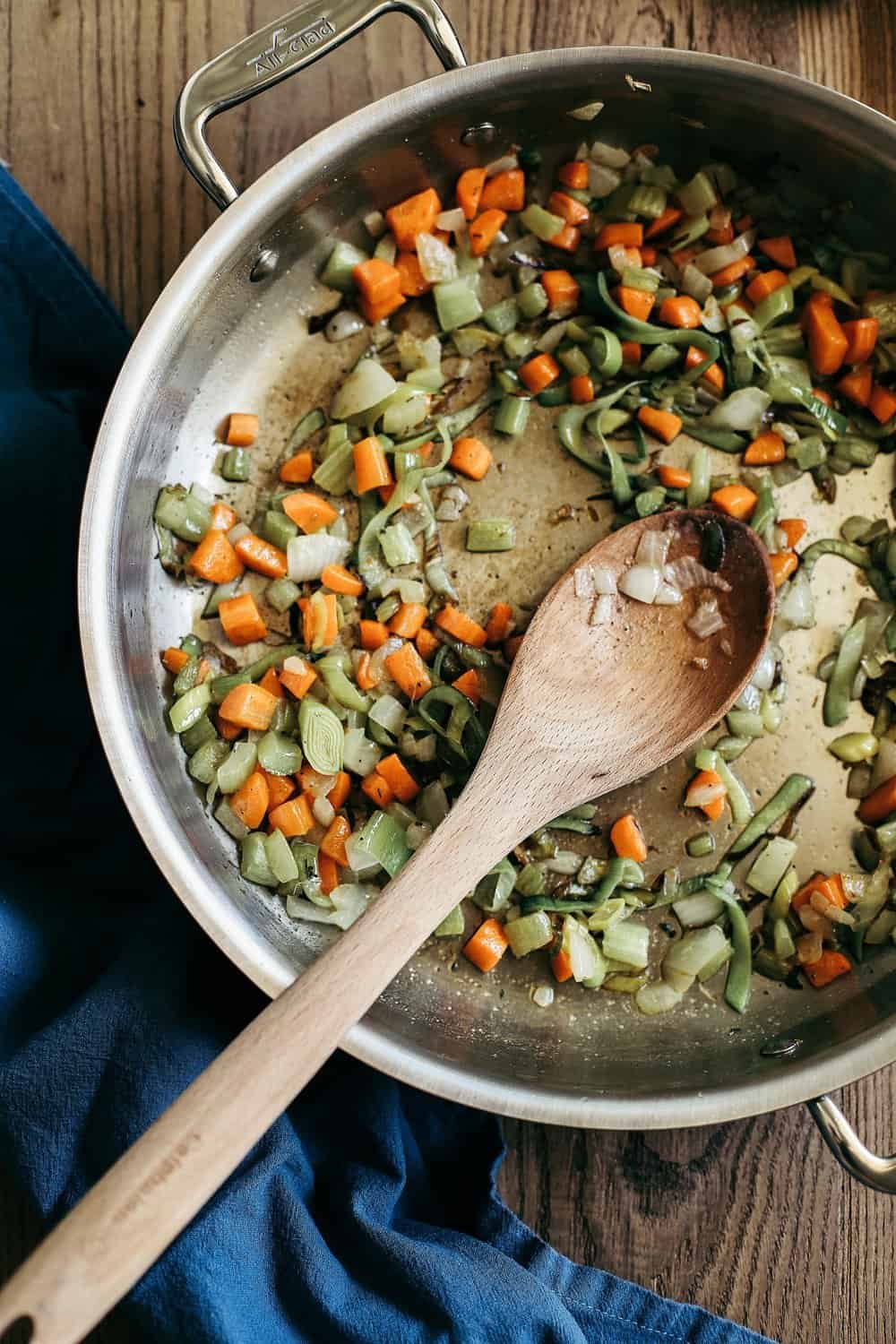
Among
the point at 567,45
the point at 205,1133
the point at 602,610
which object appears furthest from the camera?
the point at 567,45

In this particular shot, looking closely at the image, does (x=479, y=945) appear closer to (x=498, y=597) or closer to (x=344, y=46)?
(x=498, y=597)

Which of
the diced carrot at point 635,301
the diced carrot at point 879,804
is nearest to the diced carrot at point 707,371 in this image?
the diced carrot at point 635,301

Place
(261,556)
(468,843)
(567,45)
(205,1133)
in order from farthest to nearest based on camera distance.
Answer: (567,45), (261,556), (468,843), (205,1133)

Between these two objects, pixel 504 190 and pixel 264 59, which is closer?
pixel 264 59

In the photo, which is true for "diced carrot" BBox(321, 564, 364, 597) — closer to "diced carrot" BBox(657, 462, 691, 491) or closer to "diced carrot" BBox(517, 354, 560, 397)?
"diced carrot" BBox(517, 354, 560, 397)

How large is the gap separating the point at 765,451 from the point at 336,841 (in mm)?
1131

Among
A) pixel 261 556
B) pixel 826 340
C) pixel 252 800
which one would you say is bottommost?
pixel 252 800

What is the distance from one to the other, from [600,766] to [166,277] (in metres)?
1.30

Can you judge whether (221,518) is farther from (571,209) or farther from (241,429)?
(571,209)

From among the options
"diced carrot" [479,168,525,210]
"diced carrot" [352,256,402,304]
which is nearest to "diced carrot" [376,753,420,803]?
"diced carrot" [352,256,402,304]

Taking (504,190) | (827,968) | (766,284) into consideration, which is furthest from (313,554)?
(827,968)

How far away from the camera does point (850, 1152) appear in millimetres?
1693

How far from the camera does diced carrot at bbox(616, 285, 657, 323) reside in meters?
2.02

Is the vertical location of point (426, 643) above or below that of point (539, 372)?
below
